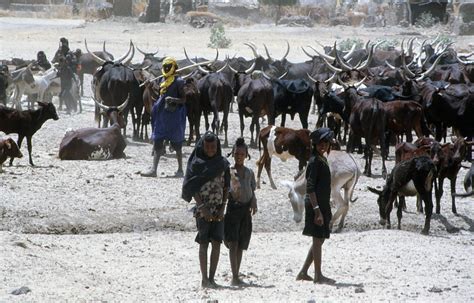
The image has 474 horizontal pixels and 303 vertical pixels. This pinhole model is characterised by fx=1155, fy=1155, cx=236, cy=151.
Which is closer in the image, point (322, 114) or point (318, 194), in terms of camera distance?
point (318, 194)

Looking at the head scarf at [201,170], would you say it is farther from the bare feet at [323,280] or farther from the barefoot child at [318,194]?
the bare feet at [323,280]

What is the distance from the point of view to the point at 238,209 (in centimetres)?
1102

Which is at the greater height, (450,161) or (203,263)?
(450,161)

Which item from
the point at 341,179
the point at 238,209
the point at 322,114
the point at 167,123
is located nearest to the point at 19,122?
the point at 167,123

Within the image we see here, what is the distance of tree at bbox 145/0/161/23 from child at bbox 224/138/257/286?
49.0 meters

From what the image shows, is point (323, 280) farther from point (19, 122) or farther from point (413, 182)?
point (19, 122)

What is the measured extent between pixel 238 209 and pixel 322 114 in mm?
10480

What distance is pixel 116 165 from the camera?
61.4ft

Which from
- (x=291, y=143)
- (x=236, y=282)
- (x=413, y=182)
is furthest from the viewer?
(x=291, y=143)

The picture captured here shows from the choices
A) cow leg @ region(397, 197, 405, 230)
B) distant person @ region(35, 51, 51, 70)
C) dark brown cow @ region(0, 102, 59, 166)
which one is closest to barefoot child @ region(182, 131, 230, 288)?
cow leg @ region(397, 197, 405, 230)

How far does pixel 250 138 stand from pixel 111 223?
29.9 feet

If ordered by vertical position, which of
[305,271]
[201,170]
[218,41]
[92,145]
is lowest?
[218,41]

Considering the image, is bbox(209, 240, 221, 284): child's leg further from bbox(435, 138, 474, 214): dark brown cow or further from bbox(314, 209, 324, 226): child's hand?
bbox(435, 138, 474, 214): dark brown cow

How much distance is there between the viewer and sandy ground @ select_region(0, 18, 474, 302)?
11008 mm
